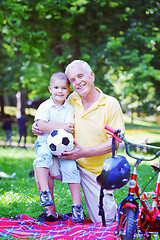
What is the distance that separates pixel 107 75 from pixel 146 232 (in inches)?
371

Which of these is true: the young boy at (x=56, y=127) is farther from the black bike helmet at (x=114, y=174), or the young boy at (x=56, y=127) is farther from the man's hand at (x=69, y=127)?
the black bike helmet at (x=114, y=174)

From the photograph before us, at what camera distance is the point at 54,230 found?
147 inches

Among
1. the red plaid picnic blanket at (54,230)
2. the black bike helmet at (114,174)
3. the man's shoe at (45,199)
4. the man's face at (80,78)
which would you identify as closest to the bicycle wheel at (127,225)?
the black bike helmet at (114,174)

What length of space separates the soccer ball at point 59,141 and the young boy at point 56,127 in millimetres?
85

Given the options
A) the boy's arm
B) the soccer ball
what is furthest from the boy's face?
the soccer ball

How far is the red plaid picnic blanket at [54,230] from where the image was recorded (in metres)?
3.51

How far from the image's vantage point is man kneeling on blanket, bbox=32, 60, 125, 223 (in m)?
3.94

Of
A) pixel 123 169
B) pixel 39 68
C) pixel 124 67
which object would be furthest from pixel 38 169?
pixel 39 68

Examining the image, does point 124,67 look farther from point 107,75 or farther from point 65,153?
point 65,153

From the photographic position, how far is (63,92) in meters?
3.98

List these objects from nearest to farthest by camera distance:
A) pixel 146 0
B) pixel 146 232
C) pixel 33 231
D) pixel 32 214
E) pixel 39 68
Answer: pixel 146 232 < pixel 33 231 < pixel 32 214 < pixel 146 0 < pixel 39 68

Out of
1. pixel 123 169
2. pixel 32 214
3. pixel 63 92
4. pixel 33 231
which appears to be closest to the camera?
pixel 123 169

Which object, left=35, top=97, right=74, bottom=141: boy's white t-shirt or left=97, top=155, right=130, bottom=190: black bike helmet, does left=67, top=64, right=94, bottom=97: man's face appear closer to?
left=35, top=97, right=74, bottom=141: boy's white t-shirt

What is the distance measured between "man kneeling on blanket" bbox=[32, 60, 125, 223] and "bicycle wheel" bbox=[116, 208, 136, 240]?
0.93 meters
